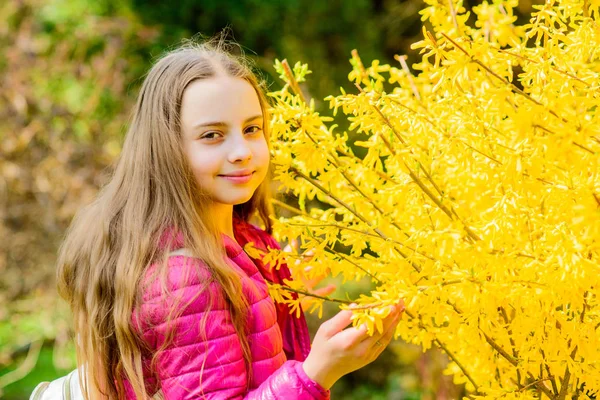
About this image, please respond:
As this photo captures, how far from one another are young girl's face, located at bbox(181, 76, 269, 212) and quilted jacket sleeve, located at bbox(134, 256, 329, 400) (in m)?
0.18

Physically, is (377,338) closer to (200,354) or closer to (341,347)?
(341,347)

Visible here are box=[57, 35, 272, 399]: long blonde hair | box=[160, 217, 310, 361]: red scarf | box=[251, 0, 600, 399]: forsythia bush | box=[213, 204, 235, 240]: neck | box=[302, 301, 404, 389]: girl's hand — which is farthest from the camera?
box=[160, 217, 310, 361]: red scarf

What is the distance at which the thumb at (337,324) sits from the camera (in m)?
1.17

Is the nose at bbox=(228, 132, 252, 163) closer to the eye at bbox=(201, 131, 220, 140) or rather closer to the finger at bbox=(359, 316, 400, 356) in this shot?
the eye at bbox=(201, 131, 220, 140)

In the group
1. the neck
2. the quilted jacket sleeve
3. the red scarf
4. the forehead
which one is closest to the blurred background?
the red scarf

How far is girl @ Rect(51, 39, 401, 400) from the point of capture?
4.04 feet

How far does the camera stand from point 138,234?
1.34 metres

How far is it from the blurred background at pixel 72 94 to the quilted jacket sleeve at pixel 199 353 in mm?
3049

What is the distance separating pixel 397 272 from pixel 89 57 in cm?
392

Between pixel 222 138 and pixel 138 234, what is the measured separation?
0.23 metres

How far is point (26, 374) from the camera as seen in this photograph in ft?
15.2

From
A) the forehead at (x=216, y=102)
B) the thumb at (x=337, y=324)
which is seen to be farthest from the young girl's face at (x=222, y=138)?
the thumb at (x=337, y=324)

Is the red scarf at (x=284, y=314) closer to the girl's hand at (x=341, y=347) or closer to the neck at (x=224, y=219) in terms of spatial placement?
the neck at (x=224, y=219)

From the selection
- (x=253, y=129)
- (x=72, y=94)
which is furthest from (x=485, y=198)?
(x=72, y=94)
